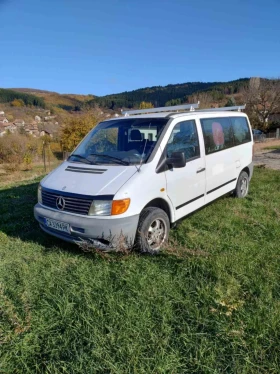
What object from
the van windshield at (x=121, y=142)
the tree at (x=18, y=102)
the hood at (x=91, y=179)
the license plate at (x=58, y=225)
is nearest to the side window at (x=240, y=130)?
the van windshield at (x=121, y=142)

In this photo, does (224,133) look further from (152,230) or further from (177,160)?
(152,230)

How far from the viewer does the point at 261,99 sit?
39656 mm

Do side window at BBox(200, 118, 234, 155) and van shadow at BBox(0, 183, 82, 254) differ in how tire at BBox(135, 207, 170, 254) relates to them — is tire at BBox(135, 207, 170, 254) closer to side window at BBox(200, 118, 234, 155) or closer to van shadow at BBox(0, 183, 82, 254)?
van shadow at BBox(0, 183, 82, 254)

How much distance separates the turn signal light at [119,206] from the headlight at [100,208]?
0.16ft

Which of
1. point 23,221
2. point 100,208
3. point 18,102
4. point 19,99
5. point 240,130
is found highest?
point 19,99

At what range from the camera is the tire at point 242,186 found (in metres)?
5.58

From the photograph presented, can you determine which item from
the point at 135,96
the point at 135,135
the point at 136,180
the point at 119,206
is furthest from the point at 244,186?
the point at 135,96

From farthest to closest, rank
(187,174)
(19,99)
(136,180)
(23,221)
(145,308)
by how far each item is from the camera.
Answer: (19,99)
(23,221)
(187,174)
(136,180)
(145,308)

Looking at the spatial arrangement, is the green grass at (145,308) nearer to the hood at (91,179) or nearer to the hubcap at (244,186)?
the hood at (91,179)

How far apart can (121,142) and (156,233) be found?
1523 millimetres

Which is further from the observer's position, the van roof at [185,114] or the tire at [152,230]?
the van roof at [185,114]

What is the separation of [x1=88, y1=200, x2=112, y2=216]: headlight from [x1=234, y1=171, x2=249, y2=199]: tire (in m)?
3.47

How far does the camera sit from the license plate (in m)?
3.24

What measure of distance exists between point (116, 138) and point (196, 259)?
2.26 m
